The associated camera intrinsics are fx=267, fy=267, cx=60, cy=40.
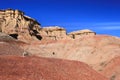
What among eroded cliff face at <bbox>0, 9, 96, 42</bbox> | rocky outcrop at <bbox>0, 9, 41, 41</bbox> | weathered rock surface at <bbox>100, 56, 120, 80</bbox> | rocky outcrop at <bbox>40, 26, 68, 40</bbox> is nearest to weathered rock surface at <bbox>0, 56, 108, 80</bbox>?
weathered rock surface at <bbox>100, 56, 120, 80</bbox>

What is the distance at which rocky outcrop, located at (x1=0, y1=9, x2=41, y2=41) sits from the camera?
3435 inches

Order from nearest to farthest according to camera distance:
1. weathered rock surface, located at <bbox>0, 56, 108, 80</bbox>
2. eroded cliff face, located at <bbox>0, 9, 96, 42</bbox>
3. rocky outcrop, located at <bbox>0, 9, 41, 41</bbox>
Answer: weathered rock surface, located at <bbox>0, 56, 108, 80</bbox> → eroded cliff face, located at <bbox>0, 9, 96, 42</bbox> → rocky outcrop, located at <bbox>0, 9, 41, 41</bbox>

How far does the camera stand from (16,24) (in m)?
89.9

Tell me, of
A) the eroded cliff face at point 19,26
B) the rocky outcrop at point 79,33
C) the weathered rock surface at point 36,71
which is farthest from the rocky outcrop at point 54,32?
the weathered rock surface at point 36,71

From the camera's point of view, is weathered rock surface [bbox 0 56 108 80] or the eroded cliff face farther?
the eroded cliff face

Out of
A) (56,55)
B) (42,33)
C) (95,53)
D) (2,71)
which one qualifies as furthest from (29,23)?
(2,71)

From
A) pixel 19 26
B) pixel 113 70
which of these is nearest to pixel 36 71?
pixel 113 70

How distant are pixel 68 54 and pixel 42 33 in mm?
51615

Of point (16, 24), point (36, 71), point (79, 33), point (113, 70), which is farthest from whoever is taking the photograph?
point (79, 33)

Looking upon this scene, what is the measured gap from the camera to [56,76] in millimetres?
23688

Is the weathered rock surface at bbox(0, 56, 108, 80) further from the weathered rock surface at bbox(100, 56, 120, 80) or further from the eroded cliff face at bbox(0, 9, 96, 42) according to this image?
the eroded cliff face at bbox(0, 9, 96, 42)

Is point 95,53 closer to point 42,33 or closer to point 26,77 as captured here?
point 26,77

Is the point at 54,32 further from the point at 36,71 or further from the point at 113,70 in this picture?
the point at 36,71

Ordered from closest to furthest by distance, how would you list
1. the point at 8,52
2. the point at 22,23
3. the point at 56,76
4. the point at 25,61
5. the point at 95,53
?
the point at 56,76, the point at 25,61, the point at 8,52, the point at 95,53, the point at 22,23
